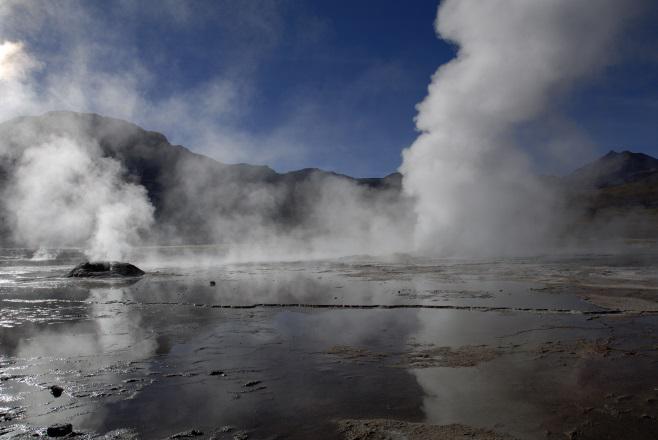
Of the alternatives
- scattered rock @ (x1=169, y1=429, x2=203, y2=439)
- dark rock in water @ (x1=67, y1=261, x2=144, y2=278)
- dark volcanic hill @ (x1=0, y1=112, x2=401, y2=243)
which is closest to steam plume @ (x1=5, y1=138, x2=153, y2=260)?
dark rock in water @ (x1=67, y1=261, x2=144, y2=278)

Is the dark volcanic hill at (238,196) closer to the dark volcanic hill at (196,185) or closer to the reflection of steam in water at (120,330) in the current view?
the dark volcanic hill at (196,185)

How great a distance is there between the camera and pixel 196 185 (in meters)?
99.2

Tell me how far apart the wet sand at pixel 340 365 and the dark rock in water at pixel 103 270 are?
20.8 feet

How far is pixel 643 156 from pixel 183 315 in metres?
219

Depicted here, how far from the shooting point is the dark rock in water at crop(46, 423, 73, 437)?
3.95 meters

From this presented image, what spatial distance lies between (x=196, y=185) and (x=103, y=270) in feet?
275

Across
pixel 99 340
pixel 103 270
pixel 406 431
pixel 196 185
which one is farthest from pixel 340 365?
pixel 196 185

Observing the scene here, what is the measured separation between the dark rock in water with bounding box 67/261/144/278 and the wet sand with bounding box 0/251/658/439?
6330mm

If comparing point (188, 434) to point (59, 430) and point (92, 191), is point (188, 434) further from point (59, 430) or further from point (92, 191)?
point (92, 191)

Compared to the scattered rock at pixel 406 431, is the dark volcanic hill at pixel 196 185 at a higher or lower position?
higher

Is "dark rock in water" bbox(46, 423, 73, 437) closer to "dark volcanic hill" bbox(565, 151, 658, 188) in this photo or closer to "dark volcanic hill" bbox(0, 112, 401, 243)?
"dark volcanic hill" bbox(0, 112, 401, 243)

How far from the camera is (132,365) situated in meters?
6.05

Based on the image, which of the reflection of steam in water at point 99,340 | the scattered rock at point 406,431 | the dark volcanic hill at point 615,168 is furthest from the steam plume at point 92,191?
the dark volcanic hill at point 615,168

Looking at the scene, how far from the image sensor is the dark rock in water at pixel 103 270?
714 inches
